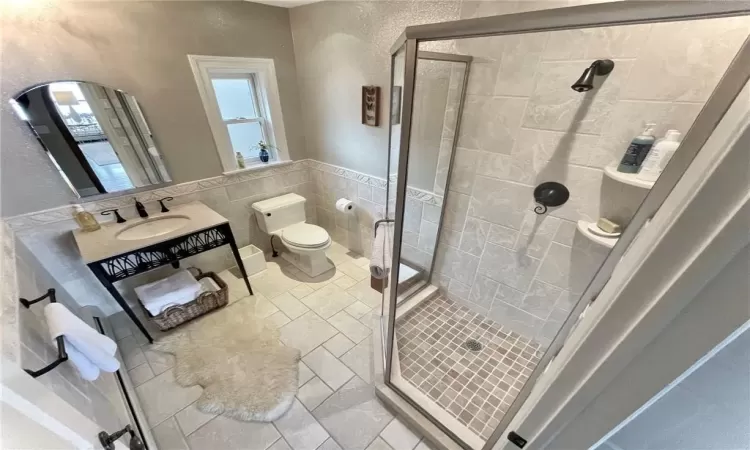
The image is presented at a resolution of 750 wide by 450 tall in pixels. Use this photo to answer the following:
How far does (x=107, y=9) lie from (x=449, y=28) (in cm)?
203

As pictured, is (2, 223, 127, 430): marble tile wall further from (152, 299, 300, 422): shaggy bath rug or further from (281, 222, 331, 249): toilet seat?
(281, 222, 331, 249): toilet seat

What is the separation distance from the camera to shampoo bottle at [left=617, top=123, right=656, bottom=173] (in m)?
1.03

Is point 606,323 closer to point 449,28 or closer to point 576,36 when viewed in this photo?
point 449,28

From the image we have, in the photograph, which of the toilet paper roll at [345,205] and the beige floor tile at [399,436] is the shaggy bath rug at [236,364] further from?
the toilet paper roll at [345,205]

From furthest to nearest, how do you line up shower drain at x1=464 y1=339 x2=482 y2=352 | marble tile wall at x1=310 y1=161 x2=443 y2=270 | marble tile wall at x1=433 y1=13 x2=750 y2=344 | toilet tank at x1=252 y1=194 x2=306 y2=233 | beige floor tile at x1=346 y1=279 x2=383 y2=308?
toilet tank at x1=252 y1=194 x2=306 y2=233 → beige floor tile at x1=346 y1=279 x2=383 y2=308 → marble tile wall at x1=310 y1=161 x2=443 y2=270 → shower drain at x1=464 y1=339 x2=482 y2=352 → marble tile wall at x1=433 y1=13 x2=750 y2=344

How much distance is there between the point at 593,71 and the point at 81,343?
2.08 meters

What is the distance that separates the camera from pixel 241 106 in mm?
2277

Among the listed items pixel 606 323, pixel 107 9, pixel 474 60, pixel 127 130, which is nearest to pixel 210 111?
pixel 127 130

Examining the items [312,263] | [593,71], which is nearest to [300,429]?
[312,263]

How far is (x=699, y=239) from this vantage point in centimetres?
29

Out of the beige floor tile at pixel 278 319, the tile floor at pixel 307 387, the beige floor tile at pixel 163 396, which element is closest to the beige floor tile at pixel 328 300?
the tile floor at pixel 307 387

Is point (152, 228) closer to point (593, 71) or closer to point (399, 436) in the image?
point (399, 436)

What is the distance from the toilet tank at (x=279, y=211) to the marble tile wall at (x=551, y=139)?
142 centimetres

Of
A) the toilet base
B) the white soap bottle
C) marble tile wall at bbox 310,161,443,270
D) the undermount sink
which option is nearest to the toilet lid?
the toilet base
